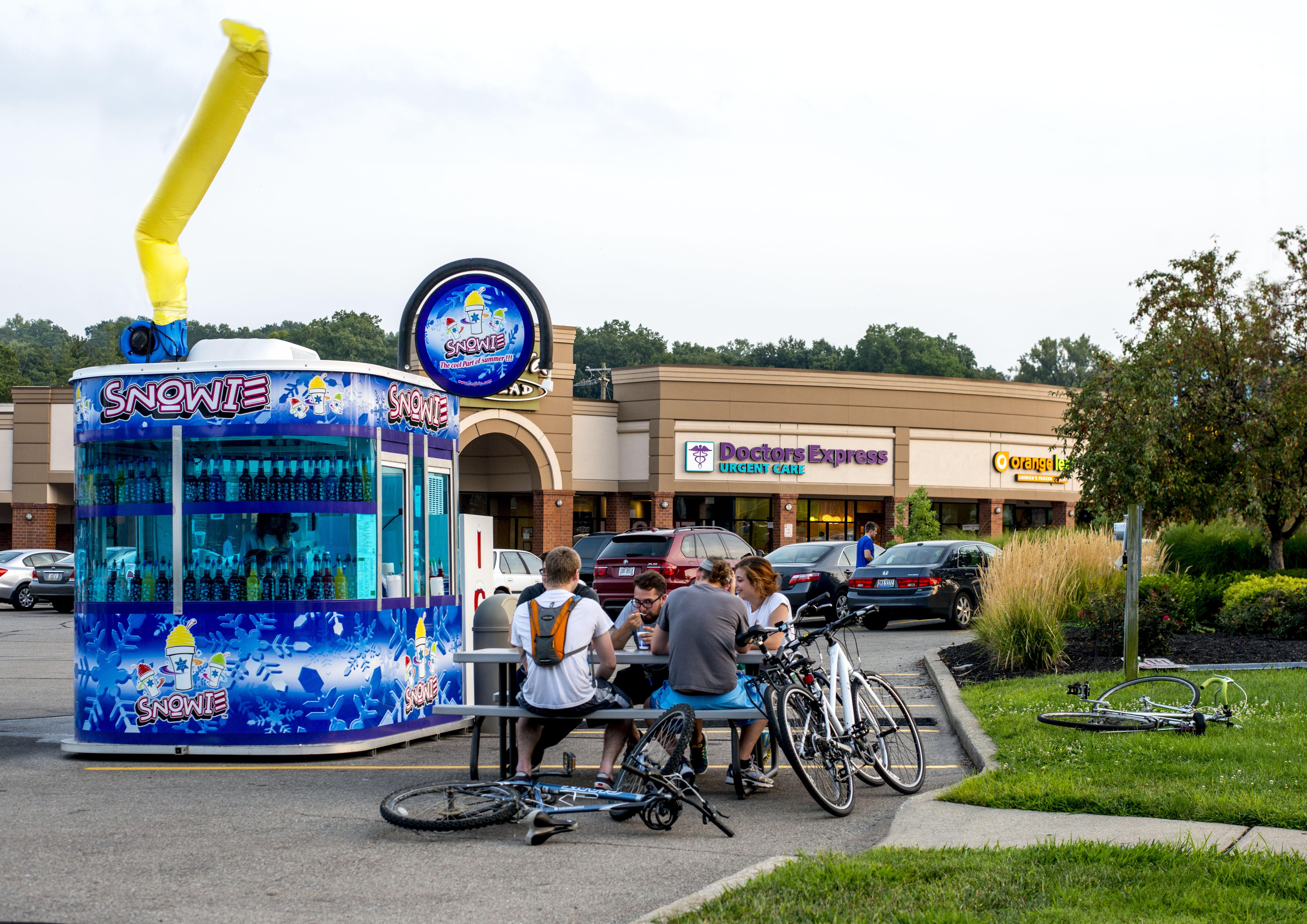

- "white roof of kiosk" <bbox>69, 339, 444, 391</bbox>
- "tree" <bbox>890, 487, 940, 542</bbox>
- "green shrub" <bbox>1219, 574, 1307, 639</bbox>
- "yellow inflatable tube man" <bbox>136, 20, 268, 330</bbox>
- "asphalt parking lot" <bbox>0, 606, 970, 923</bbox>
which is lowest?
"asphalt parking lot" <bbox>0, 606, 970, 923</bbox>

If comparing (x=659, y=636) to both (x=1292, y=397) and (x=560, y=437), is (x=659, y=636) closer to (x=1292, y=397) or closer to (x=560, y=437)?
(x=1292, y=397)

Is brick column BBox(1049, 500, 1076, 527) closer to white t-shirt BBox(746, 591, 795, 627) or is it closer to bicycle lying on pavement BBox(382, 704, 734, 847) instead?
white t-shirt BBox(746, 591, 795, 627)

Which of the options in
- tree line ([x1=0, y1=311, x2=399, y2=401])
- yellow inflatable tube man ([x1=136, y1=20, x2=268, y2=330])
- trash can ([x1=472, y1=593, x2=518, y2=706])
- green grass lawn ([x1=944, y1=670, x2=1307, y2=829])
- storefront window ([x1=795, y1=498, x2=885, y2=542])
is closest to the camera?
green grass lawn ([x1=944, y1=670, x2=1307, y2=829])

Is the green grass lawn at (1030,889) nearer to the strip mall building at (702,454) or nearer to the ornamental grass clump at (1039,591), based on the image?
the ornamental grass clump at (1039,591)

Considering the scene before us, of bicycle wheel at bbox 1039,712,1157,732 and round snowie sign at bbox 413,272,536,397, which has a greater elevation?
round snowie sign at bbox 413,272,536,397

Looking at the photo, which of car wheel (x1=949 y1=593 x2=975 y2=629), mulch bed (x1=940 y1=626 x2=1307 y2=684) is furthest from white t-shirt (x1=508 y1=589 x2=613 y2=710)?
car wheel (x1=949 y1=593 x2=975 y2=629)

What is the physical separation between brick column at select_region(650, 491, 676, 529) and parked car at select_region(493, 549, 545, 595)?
51.1 feet

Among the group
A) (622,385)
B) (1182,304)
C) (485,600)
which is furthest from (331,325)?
(485,600)

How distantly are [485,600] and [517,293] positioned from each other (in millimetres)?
3509

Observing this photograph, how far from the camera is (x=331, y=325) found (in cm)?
11100

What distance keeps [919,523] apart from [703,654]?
1157 inches

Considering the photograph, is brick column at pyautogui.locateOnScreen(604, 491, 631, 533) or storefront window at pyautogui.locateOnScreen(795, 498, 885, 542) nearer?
brick column at pyautogui.locateOnScreen(604, 491, 631, 533)

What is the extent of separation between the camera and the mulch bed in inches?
514

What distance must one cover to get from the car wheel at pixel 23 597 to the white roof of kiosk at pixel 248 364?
20.8 metres
